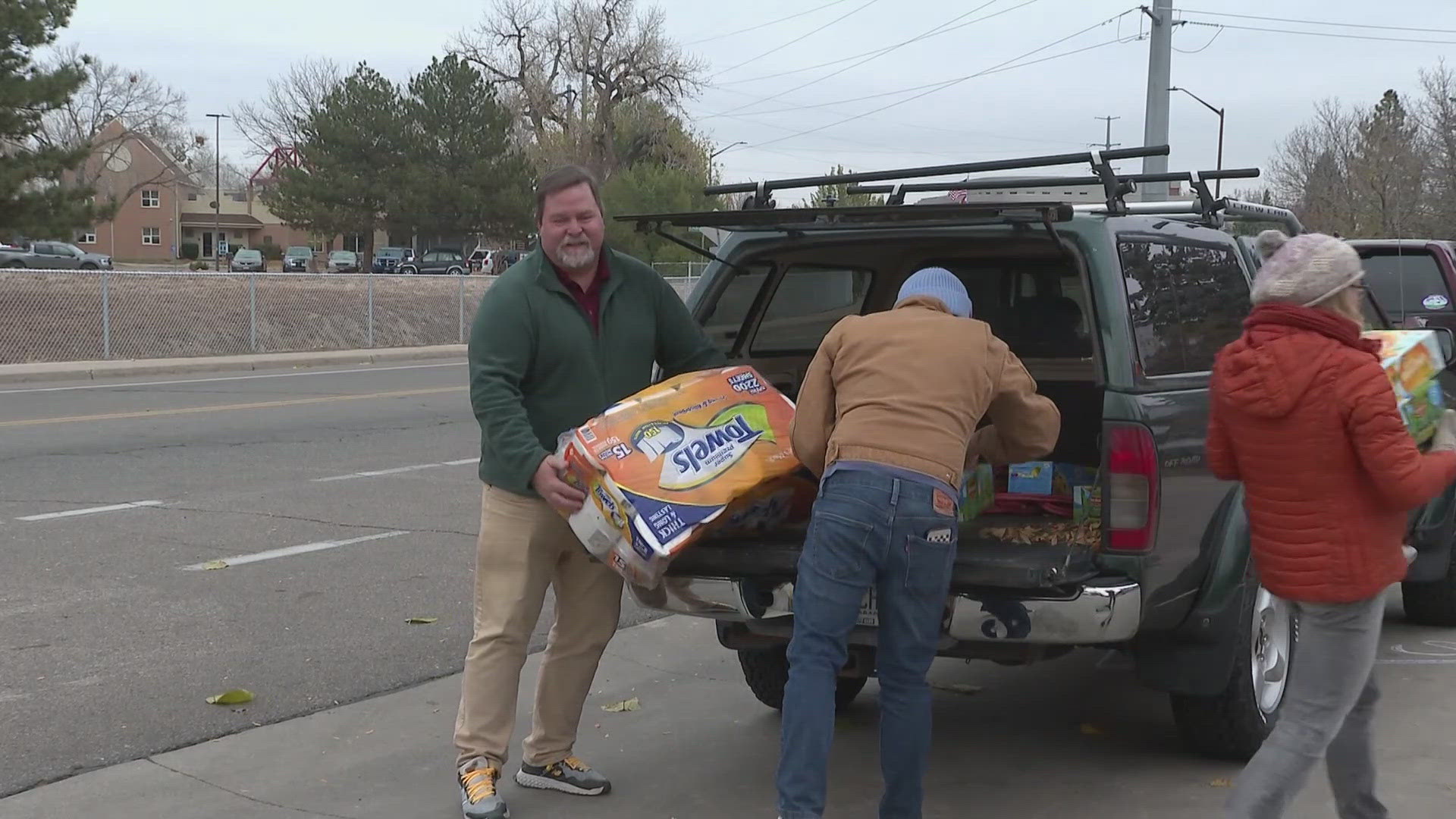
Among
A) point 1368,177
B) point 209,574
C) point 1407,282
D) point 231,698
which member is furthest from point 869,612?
point 1368,177

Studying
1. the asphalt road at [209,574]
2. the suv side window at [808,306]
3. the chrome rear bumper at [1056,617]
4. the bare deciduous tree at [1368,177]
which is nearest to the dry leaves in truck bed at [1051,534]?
the chrome rear bumper at [1056,617]

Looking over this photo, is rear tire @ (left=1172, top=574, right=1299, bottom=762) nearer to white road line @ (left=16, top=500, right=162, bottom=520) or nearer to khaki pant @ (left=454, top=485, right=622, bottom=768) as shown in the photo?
khaki pant @ (left=454, top=485, right=622, bottom=768)

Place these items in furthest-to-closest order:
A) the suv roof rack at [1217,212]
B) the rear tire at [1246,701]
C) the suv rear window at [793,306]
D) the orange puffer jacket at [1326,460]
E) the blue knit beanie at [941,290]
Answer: the suv rear window at [793,306] < the suv roof rack at [1217,212] < the rear tire at [1246,701] < the blue knit beanie at [941,290] < the orange puffer jacket at [1326,460]

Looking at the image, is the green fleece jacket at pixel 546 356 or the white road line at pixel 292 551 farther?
the white road line at pixel 292 551

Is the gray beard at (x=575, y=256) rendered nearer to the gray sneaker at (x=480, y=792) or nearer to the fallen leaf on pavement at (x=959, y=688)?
the gray sneaker at (x=480, y=792)

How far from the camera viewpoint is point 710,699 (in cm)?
605

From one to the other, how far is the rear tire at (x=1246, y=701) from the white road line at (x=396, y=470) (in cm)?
710

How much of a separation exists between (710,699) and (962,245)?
2.03 metres

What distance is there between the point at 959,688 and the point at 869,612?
204 cm

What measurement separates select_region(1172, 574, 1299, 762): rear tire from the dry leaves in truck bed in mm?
526

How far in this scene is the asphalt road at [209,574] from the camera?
18.9 feet

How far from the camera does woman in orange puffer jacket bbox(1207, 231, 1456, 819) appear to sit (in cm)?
361

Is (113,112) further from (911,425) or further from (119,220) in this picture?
(911,425)

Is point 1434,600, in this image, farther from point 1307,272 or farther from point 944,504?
point 944,504
